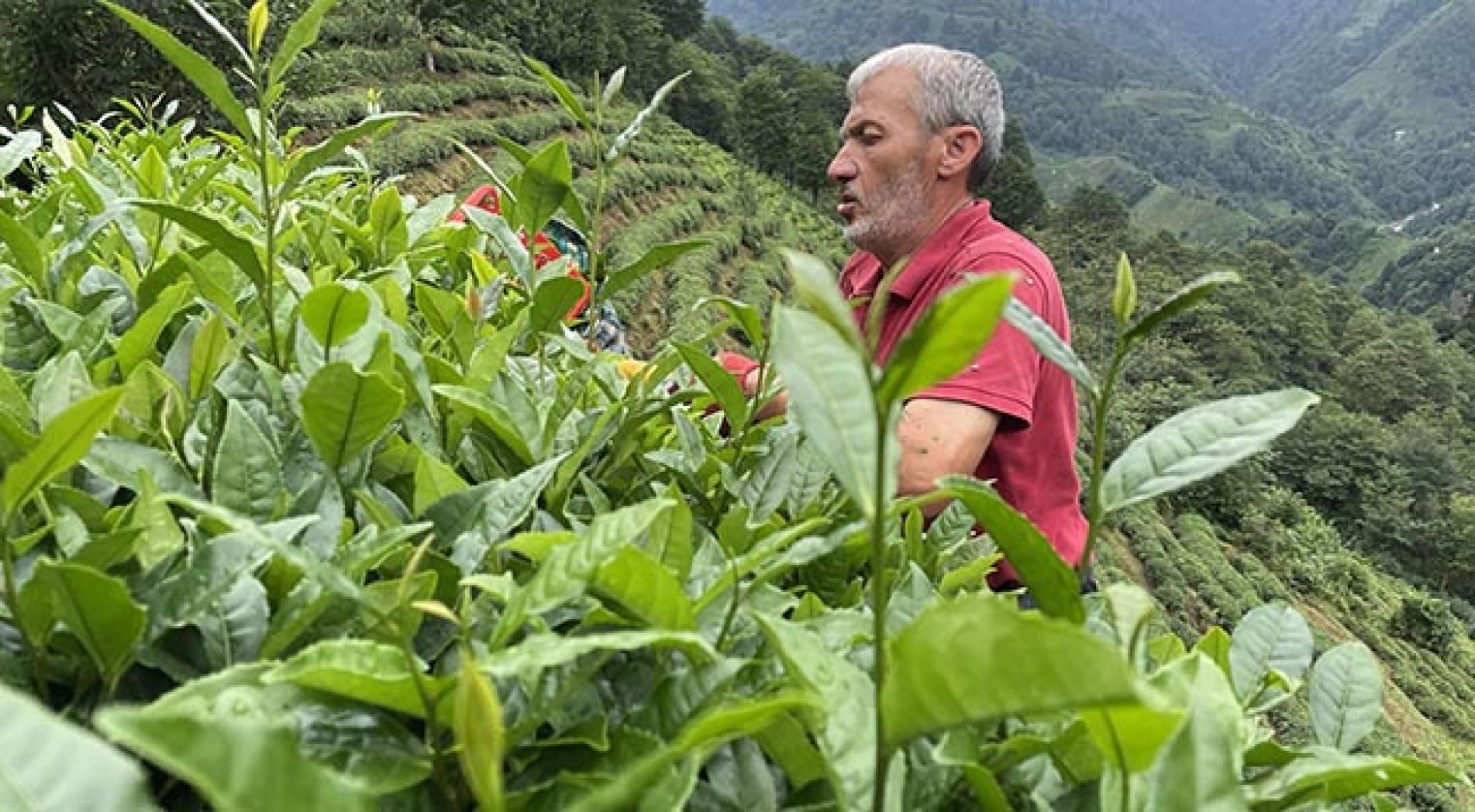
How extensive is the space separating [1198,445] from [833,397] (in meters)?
0.30

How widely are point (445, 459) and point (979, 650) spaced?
72 cm

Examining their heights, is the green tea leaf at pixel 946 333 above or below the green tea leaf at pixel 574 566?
above

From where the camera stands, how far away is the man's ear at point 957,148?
2490 mm

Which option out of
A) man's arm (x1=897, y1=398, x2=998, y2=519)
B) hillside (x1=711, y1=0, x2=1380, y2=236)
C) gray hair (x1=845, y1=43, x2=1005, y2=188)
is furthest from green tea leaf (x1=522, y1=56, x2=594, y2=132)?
hillside (x1=711, y1=0, x2=1380, y2=236)

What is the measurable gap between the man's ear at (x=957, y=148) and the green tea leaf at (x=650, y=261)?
4.78ft

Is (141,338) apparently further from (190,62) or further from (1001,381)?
(1001,381)

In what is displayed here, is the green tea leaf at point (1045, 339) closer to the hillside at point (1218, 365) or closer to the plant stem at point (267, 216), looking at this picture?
the plant stem at point (267, 216)

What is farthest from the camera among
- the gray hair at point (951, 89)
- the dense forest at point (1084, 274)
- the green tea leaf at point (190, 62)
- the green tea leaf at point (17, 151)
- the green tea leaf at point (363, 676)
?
the dense forest at point (1084, 274)

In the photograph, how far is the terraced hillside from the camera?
56.6ft

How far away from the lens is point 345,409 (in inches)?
31.8

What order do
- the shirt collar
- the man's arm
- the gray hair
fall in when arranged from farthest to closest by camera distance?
the gray hair
the shirt collar
the man's arm

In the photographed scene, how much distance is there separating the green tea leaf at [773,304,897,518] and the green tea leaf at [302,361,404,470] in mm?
380

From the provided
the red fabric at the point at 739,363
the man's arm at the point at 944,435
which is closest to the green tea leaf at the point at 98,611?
the red fabric at the point at 739,363

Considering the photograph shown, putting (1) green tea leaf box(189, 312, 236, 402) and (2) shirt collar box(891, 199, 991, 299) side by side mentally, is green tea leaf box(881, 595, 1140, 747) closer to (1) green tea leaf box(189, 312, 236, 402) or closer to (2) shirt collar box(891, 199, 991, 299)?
(1) green tea leaf box(189, 312, 236, 402)
